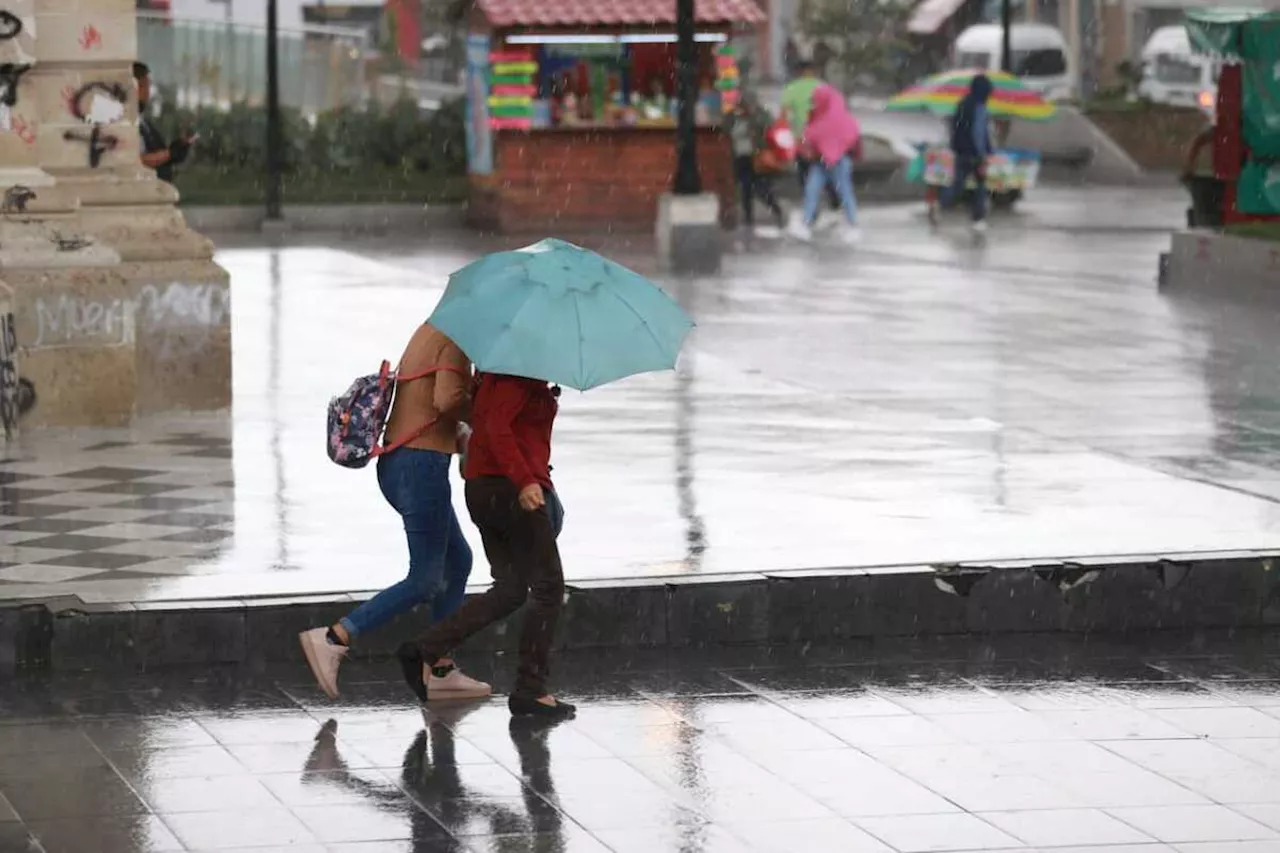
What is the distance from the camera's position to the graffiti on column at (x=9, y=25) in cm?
1382

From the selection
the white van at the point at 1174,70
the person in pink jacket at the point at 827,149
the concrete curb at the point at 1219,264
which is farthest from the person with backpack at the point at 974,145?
the white van at the point at 1174,70

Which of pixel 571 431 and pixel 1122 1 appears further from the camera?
pixel 1122 1

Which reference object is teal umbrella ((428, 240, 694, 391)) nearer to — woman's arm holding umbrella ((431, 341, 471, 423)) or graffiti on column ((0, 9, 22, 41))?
woman's arm holding umbrella ((431, 341, 471, 423))

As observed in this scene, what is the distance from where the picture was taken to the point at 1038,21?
220 ft

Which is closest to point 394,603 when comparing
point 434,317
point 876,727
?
point 434,317

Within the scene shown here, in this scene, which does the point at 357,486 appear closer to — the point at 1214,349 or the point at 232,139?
the point at 1214,349

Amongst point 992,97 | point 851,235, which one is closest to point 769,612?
point 851,235

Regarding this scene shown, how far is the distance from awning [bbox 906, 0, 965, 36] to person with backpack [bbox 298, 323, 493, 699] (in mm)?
59280

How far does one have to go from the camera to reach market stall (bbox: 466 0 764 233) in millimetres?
31766

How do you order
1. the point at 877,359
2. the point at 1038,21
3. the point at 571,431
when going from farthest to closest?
the point at 1038,21 < the point at 877,359 < the point at 571,431

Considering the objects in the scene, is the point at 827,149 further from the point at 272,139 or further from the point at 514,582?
the point at 514,582

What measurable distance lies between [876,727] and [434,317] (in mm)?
1722

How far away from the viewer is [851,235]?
1160 inches

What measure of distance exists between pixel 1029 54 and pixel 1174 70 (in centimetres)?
408
